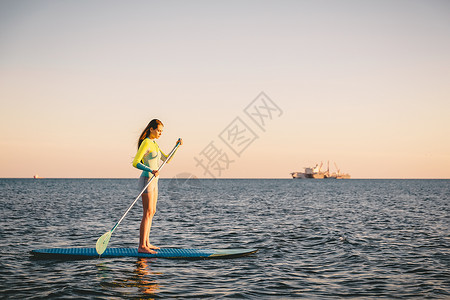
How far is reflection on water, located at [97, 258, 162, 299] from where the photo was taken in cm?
836

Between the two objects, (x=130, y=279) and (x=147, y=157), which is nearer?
(x=130, y=279)

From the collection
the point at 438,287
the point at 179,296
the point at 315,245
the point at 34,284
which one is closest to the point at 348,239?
the point at 315,245

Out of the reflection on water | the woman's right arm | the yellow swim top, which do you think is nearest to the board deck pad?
the reflection on water

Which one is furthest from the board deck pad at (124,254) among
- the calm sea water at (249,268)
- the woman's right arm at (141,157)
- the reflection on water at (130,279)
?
the woman's right arm at (141,157)

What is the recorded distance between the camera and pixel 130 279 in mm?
9203

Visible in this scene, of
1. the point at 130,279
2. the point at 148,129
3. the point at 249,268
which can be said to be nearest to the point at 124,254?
the point at 130,279

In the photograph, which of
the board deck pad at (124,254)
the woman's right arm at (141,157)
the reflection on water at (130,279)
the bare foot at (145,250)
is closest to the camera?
the reflection on water at (130,279)

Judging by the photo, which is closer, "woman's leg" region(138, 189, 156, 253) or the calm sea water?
the calm sea water

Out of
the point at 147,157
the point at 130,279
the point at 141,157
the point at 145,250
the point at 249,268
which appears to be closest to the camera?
the point at 130,279

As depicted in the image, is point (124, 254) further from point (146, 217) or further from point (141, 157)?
point (141, 157)

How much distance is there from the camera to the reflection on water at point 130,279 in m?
8.36

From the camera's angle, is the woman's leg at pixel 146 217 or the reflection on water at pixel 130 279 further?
the woman's leg at pixel 146 217

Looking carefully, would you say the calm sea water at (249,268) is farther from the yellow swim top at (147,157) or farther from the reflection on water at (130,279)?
the yellow swim top at (147,157)

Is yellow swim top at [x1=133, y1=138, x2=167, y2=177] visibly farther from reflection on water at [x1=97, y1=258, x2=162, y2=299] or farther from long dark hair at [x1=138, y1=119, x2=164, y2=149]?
reflection on water at [x1=97, y1=258, x2=162, y2=299]
